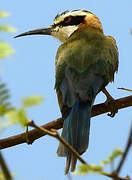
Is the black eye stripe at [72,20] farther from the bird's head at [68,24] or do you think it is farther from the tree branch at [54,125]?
the tree branch at [54,125]

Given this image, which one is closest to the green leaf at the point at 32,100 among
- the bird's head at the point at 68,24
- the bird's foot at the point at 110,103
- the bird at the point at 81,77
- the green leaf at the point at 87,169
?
the green leaf at the point at 87,169

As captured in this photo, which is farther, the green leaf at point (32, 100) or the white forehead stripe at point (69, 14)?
Result: the white forehead stripe at point (69, 14)

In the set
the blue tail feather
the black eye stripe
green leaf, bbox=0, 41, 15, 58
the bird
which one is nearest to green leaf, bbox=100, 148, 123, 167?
green leaf, bbox=0, 41, 15, 58

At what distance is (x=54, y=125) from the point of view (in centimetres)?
338

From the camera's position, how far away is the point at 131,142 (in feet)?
4.53

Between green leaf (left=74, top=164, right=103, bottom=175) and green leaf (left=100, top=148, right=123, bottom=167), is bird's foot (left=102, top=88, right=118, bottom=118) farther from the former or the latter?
green leaf (left=74, top=164, right=103, bottom=175)

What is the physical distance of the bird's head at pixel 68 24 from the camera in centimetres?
603

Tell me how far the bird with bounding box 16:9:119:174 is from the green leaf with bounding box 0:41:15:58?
1.62 metres

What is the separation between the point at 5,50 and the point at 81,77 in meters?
2.89

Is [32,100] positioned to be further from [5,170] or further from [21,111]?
[5,170]

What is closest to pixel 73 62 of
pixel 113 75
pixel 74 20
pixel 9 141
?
pixel 113 75

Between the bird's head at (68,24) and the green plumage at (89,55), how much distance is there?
2.67ft

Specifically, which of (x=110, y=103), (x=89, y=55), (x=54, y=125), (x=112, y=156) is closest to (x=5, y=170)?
(x=112, y=156)

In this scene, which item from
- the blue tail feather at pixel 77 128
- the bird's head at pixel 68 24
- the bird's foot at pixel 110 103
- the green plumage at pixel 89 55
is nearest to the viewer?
the blue tail feather at pixel 77 128
